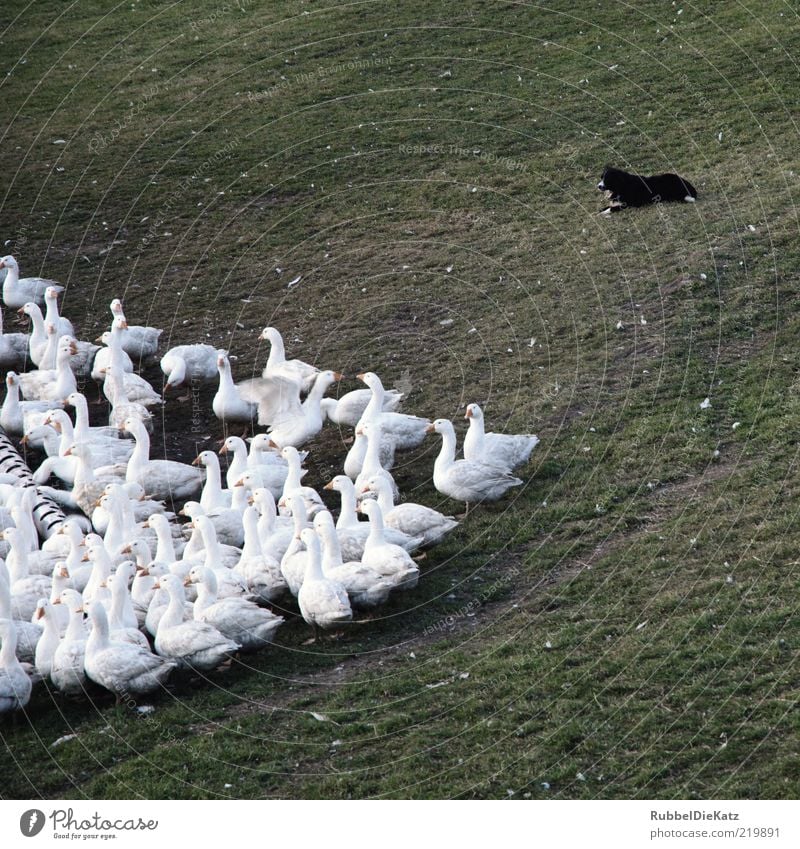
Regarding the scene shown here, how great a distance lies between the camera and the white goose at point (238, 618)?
473 inches

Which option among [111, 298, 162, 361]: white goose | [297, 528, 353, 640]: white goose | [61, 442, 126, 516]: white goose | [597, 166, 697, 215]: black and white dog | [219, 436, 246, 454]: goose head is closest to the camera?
[297, 528, 353, 640]: white goose

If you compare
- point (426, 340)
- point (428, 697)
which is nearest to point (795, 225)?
point (426, 340)

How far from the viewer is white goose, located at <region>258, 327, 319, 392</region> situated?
653 inches

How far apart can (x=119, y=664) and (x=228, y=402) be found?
17.9ft

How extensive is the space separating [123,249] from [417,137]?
5.76m

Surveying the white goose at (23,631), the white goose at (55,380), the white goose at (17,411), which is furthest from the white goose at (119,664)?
the white goose at (55,380)

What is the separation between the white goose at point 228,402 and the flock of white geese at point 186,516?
25 mm

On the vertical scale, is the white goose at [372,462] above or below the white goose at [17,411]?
below

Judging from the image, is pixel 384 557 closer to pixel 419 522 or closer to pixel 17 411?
pixel 419 522

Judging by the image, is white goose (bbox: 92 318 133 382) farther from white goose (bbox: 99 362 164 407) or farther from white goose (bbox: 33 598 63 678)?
white goose (bbox: 33 598 63 678)

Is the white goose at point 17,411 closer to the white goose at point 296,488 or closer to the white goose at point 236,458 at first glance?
the white goose at point 236,458

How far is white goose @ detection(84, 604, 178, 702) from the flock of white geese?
13mm

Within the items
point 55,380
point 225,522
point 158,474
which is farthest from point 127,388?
point 225,522

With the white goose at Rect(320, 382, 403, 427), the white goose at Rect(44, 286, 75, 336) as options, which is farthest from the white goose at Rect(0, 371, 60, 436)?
the white goose at Rect(320, 382, 403, 427)
